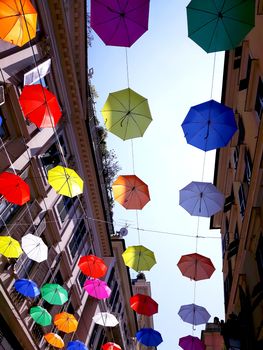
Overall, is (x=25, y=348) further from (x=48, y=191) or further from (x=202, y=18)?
(x=202, y=18)

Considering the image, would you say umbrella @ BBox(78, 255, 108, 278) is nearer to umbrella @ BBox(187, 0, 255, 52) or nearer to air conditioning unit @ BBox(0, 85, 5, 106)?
air conditioning unit @ BBox(0, 85, 5, 106)

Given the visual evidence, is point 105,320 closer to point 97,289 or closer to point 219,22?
point 97,289

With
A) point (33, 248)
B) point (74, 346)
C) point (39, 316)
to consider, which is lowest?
point (39, 316)

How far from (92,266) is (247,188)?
24.3 ft

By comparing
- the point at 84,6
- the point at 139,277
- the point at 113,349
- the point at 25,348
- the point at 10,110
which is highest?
the point at 139,277

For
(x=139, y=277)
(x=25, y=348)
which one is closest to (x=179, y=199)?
(x=25, y=348)

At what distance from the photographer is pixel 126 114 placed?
992 centimetres

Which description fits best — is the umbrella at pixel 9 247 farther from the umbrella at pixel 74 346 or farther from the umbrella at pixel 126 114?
the umbrella at pixel 74 346

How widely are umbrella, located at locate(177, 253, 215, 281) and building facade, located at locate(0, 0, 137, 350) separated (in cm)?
637

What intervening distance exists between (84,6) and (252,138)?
1025 cm

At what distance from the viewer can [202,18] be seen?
7.66 m

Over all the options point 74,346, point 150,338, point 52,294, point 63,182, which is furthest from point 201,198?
point 150,338

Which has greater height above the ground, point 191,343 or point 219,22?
point 191,343

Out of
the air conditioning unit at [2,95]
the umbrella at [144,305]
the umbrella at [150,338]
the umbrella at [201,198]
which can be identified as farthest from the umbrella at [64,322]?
the air conditioning unit at [2,95]
